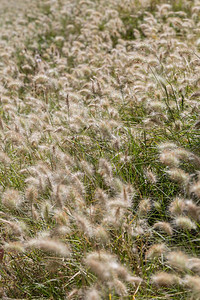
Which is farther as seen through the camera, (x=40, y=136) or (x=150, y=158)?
(x=40, y=136)

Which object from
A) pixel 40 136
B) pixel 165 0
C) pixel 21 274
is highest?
pixel 165 0

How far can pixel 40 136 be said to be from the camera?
2.94 metres

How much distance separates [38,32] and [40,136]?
234 inches

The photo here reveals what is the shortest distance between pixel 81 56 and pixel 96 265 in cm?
374

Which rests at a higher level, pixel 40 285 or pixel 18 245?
pixel 18 245

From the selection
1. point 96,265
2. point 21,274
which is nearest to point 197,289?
point 96,265

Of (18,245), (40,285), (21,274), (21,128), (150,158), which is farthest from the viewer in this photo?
(21,128)

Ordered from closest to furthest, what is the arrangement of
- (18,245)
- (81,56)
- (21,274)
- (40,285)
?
(18,245), (40,285), (21,274), (81,56)

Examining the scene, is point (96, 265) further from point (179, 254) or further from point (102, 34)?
point (102, 34)

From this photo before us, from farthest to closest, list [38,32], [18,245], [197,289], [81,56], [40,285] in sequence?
[38,32] → [81,56] → [40,285] → [18,245] → [197,289]

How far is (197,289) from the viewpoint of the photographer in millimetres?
1310

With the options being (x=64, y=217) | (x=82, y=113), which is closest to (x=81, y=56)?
(x=82, y=113)

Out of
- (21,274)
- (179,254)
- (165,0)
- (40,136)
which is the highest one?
(165,0)

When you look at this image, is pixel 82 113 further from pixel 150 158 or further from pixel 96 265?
pixel 96 265
